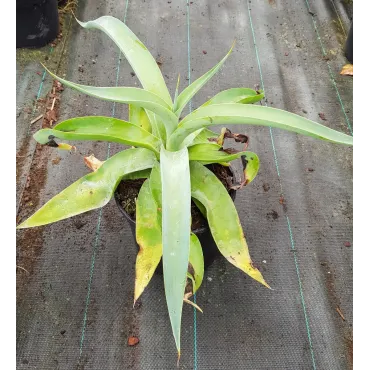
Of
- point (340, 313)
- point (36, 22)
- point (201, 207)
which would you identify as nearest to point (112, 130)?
point (201, 207)

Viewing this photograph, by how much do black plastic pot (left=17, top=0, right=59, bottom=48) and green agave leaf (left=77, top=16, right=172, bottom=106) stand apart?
1.08 meters

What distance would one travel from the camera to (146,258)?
108cm

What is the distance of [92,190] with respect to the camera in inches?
43.1

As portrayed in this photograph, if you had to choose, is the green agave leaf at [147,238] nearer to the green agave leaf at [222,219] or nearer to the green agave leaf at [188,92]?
the green agave leaf at [222,219]

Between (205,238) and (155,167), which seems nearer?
(155,167)

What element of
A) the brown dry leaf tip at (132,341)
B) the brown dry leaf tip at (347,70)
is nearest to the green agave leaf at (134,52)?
the brown dry leaf tip at (132,341)

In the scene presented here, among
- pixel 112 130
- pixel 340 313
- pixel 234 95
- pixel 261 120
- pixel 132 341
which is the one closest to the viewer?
pixel 261 120

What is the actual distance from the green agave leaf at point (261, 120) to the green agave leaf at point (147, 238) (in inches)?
10.3

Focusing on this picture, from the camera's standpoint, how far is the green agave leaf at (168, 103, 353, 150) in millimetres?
874

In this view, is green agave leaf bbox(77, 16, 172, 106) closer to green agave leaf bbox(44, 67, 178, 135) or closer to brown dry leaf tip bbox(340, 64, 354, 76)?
green agave leaf bbox(44, 67, 178, 135)

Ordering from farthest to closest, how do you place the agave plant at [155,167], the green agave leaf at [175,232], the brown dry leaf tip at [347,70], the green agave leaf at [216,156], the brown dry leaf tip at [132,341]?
1. the brown dry leaf tip at [347,70]
2. the brown dry leaf tip at [132,341]
3. the green agave leaf at [216,156]
4. the agave plant at [155,167]
5. the green agave leaf at [175,232]

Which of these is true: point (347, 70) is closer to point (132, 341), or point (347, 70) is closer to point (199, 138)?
point (199, 138)

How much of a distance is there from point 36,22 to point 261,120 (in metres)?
1.63

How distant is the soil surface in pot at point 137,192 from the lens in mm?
1194
